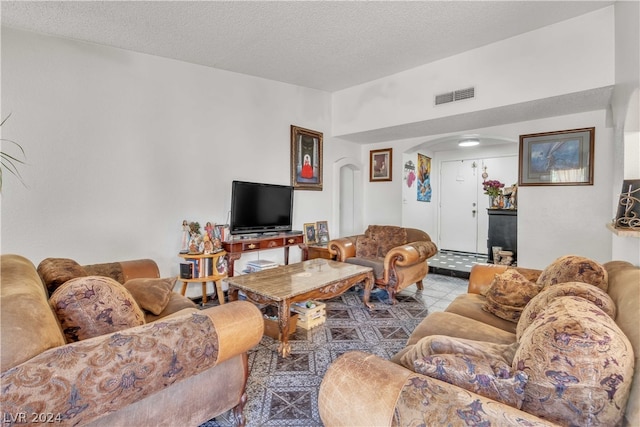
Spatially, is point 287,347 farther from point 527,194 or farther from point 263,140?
point 527,194

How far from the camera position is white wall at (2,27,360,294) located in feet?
8.38

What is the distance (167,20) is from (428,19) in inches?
94.9

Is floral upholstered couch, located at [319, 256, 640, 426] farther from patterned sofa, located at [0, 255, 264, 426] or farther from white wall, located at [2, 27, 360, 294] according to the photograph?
white wall, located at [2, 27, 360, 294]

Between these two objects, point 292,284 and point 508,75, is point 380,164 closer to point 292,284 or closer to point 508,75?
point 508,75

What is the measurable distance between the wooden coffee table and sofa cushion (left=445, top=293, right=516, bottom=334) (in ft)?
3.23

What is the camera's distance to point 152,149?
320 centimetres

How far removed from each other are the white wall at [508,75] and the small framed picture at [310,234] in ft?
5.81

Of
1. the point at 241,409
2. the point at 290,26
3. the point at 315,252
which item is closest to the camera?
the point at 241,409

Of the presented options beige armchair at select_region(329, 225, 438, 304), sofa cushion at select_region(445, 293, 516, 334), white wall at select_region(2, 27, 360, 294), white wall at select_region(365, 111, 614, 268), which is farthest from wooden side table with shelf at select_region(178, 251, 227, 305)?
white wall at select_region(365, 111, 614, 268)

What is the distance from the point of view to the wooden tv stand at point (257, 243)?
3354mm

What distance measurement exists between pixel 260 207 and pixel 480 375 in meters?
3.22

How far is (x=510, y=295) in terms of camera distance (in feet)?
6.22

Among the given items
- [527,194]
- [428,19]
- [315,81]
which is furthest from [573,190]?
[315,81]

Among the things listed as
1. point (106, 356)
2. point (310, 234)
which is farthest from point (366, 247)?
point (106, 356)
